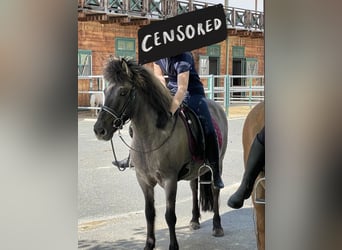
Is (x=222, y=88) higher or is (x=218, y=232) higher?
(x=222, y=88)

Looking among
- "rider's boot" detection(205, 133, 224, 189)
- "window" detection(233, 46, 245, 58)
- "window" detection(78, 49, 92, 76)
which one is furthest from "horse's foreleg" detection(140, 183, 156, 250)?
"window" detection(233, 46, 245, 58)

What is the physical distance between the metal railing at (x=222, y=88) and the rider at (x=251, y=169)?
14 centimetres

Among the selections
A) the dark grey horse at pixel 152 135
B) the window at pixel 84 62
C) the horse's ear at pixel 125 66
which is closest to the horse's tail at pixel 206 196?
the dark grey horse at pixel 152 135

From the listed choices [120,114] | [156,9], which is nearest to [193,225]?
[120,114]

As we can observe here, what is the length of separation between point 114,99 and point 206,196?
1.70 feet

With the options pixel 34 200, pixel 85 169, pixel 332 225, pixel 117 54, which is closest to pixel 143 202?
pixel 85 169

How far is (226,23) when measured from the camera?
1776mm

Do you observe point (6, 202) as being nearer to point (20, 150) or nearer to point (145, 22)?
point (20, 150)

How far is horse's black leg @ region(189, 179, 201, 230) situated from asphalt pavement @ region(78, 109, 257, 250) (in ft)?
0.09

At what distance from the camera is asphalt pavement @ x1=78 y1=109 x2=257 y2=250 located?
5.95 ft

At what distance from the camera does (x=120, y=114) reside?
1880 millimetres

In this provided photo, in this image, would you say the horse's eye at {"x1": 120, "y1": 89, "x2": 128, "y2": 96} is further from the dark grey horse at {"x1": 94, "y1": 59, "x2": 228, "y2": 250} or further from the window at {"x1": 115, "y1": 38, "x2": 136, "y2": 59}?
the window at {"x1": 115, "y1": 38, "x2": 136, "y2": 59}

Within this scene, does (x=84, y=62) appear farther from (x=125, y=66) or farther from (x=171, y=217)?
(x=171, y=217)

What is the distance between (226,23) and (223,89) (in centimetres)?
25
